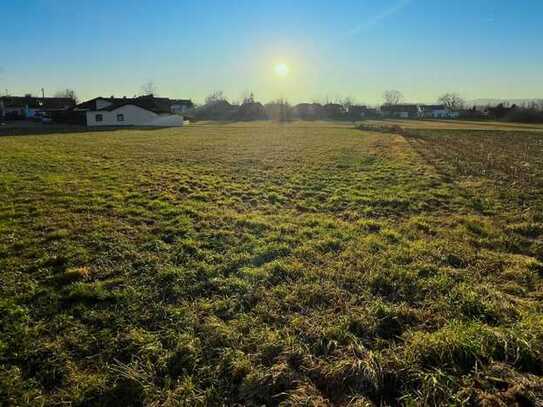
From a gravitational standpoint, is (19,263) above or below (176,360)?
above

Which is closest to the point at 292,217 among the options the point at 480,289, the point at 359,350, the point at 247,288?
the point at 247,288

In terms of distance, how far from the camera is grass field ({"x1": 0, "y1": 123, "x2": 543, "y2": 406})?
248 cm

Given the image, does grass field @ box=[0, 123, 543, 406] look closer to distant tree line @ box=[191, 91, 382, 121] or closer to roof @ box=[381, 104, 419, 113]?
distant tree line @ box=[191, 91, 382, 121]

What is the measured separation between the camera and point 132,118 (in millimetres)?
45812

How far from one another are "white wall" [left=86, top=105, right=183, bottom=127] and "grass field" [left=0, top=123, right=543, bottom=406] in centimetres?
4030

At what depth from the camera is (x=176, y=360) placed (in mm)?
2750

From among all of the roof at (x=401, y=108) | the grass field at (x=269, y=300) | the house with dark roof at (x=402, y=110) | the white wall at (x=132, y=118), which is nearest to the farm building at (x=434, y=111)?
the house with dark roof at (x=402, y=110)

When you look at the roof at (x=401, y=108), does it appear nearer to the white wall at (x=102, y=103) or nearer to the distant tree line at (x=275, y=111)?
the distant tree line at (x=275, y=111)

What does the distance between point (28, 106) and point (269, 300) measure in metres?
73.6

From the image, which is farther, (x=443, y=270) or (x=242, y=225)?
(x=242, y=225)

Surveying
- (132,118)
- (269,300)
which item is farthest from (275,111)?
(269,300)

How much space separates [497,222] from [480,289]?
3088 millimetres

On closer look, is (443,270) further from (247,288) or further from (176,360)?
(176,360)

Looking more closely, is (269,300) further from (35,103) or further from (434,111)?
(434,111)
